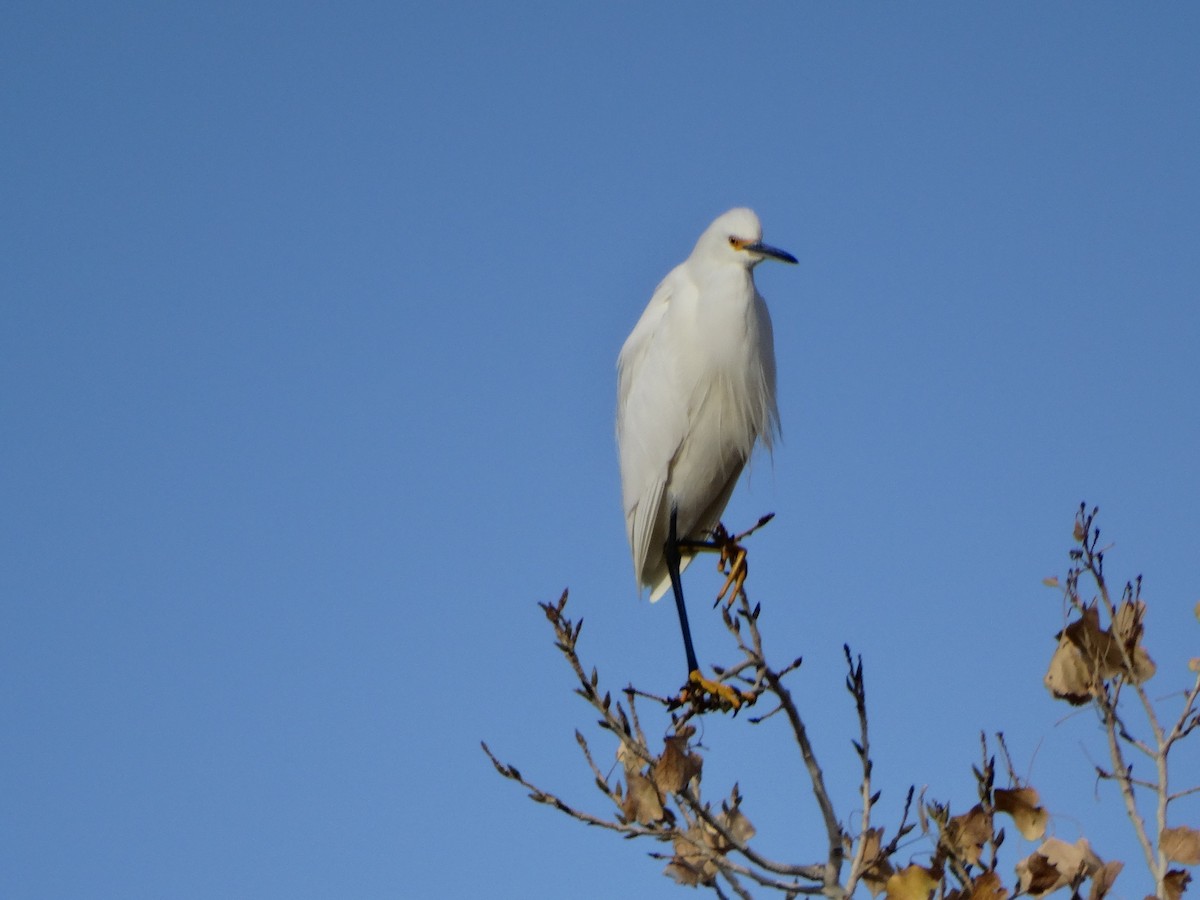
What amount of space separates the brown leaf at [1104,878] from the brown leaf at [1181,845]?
0.61ft

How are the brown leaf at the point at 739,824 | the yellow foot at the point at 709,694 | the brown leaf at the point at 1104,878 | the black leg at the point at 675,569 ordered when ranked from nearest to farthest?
the brown leaf at the point at 1104,878 < the brown leaf at the point at 739,824 < the yellow foot at the point at 709,694 < the black leg at the point at 675,569

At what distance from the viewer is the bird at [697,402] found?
630 cm

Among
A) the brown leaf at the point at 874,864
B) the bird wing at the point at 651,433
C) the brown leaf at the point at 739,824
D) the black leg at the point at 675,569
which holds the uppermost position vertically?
the bird wing at the point at 651,433

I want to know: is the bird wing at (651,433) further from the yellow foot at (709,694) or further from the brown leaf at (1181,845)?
the brown leaf at (1181,845)

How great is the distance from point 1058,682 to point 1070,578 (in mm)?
406

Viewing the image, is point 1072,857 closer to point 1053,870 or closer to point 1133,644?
point 1053,870

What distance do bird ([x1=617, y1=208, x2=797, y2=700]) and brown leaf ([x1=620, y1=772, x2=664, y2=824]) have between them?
2722 mm

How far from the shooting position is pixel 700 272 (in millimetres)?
6441

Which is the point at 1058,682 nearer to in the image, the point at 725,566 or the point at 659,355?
the point at 725,566

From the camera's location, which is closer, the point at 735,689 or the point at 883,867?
the point at 883,867

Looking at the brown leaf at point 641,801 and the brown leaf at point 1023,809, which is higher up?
the brown leaf at point 641,801

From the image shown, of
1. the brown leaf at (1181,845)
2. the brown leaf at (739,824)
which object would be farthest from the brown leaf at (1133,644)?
the brown leaf at (739,824)

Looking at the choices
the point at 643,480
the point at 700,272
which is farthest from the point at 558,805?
the point at 700,272

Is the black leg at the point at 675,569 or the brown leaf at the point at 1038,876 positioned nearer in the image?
the brown leaf at the point at 1038,876
